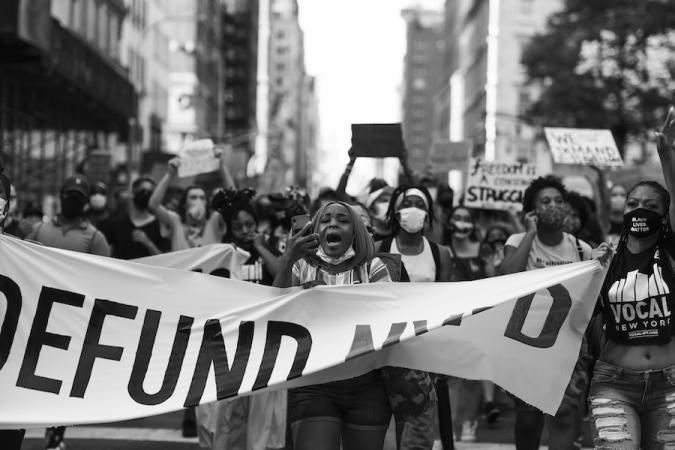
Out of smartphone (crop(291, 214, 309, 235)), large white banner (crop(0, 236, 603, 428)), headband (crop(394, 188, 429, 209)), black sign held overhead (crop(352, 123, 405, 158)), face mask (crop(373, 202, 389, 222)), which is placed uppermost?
black sign held overhead (crop(352, 123, 405, 158))

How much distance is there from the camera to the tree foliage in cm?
4422

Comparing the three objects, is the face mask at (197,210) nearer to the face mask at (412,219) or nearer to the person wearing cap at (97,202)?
the person wearing cap at (97,202)

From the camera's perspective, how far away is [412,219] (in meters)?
7.94

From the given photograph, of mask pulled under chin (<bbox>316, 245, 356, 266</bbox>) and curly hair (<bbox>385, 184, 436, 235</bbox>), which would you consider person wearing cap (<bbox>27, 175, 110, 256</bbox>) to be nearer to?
curly hair (<bbox>385, 184, 436, 235</bbox>)

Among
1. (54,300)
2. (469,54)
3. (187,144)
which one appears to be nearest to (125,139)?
(187,144)

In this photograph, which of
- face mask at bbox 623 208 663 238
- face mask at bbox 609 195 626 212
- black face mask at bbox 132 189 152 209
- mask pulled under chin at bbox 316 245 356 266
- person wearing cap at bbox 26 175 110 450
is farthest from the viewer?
face mask at bbox 609 195 626 212

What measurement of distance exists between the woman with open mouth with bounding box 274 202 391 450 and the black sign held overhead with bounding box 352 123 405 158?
393 centimetres

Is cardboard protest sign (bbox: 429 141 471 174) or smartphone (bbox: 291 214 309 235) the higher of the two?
cardboard protest sign (bbox: 429 141 471 174)

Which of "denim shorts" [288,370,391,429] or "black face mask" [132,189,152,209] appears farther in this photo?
"black face mask" [132,189,152,209]

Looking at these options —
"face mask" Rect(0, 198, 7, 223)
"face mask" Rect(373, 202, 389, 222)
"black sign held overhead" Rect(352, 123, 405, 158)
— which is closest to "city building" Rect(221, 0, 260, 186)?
"face mask" Rect(373, 202, 389, 222)

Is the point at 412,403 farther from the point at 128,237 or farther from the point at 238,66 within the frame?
the point at 238,66

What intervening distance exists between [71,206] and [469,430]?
3608 millimetres

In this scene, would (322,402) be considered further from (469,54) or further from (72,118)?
(469,54)

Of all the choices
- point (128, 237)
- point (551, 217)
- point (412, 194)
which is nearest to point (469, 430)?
point (412, 194)
